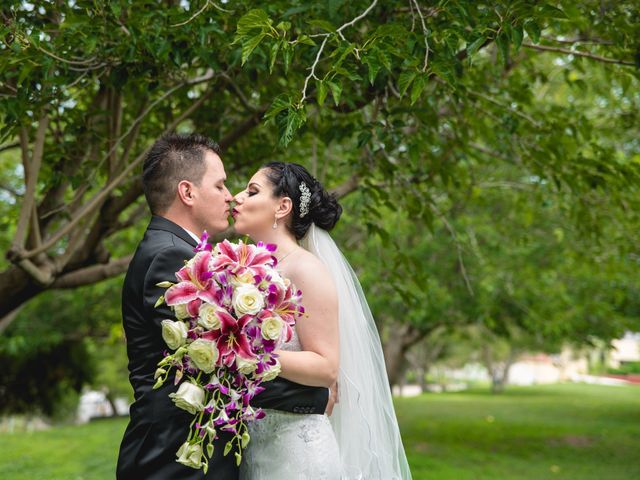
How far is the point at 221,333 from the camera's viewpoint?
7.74 ft

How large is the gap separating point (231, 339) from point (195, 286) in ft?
0.74

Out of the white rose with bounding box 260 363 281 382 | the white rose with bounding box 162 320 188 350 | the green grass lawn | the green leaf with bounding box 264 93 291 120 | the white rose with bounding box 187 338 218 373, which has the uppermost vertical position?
the green leaf with bounding box 264 93 291 120

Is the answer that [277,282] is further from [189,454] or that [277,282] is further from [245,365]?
[189,454]

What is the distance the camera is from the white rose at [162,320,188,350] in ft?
7.65

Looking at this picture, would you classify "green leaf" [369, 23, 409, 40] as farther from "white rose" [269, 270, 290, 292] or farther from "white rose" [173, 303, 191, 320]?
"white rose" [173, 303, 191, 320]

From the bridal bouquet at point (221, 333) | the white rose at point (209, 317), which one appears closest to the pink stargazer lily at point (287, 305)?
the bridal bouquet at point (221, 333)

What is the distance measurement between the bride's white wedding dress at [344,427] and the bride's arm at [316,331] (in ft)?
0.41

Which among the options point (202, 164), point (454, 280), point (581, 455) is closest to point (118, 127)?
point (202, 164)

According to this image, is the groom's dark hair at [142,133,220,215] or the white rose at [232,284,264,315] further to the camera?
the groom's dark hair at [142,133,220,215]

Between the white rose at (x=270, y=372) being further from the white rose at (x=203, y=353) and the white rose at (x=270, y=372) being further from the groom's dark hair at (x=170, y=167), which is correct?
the groom's dark hair at (x=170, y=167)

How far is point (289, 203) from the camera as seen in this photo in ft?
10.2

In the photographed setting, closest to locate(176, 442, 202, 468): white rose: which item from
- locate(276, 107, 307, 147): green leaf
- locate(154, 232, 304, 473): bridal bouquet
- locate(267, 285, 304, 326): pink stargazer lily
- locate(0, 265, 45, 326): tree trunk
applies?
locate(154, 232, 304, 473): bridal bouquet

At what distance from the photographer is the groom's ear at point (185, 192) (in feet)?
9.64

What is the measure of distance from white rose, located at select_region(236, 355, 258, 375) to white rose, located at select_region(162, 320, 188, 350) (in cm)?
21
